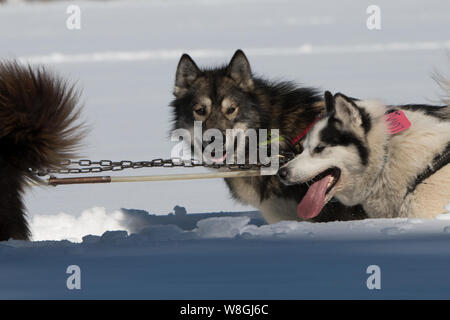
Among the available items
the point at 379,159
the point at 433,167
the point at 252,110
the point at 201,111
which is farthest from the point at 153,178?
the point at 433,167

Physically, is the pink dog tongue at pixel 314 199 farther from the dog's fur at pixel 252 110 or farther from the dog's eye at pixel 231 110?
the dog's eye at pixel 231 110

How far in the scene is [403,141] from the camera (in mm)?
3256

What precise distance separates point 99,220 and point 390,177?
1916mm

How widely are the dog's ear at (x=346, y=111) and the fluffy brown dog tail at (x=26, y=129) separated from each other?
1256 mm

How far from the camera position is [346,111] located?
10.7ft

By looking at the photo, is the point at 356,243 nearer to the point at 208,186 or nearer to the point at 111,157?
the point at 208,186

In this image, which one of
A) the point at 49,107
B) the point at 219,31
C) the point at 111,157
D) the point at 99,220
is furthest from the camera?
the point at 219,31

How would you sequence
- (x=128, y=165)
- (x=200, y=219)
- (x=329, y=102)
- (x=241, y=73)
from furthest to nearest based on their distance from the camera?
(x=200, y=219), (x=241, y=73), (x=128, y=165), (x=329, y=102)

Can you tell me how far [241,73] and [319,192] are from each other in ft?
2.69

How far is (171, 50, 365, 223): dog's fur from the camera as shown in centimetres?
367

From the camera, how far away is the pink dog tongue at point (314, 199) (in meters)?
3.34

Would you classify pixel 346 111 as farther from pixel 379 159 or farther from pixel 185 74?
pixel 185 74
